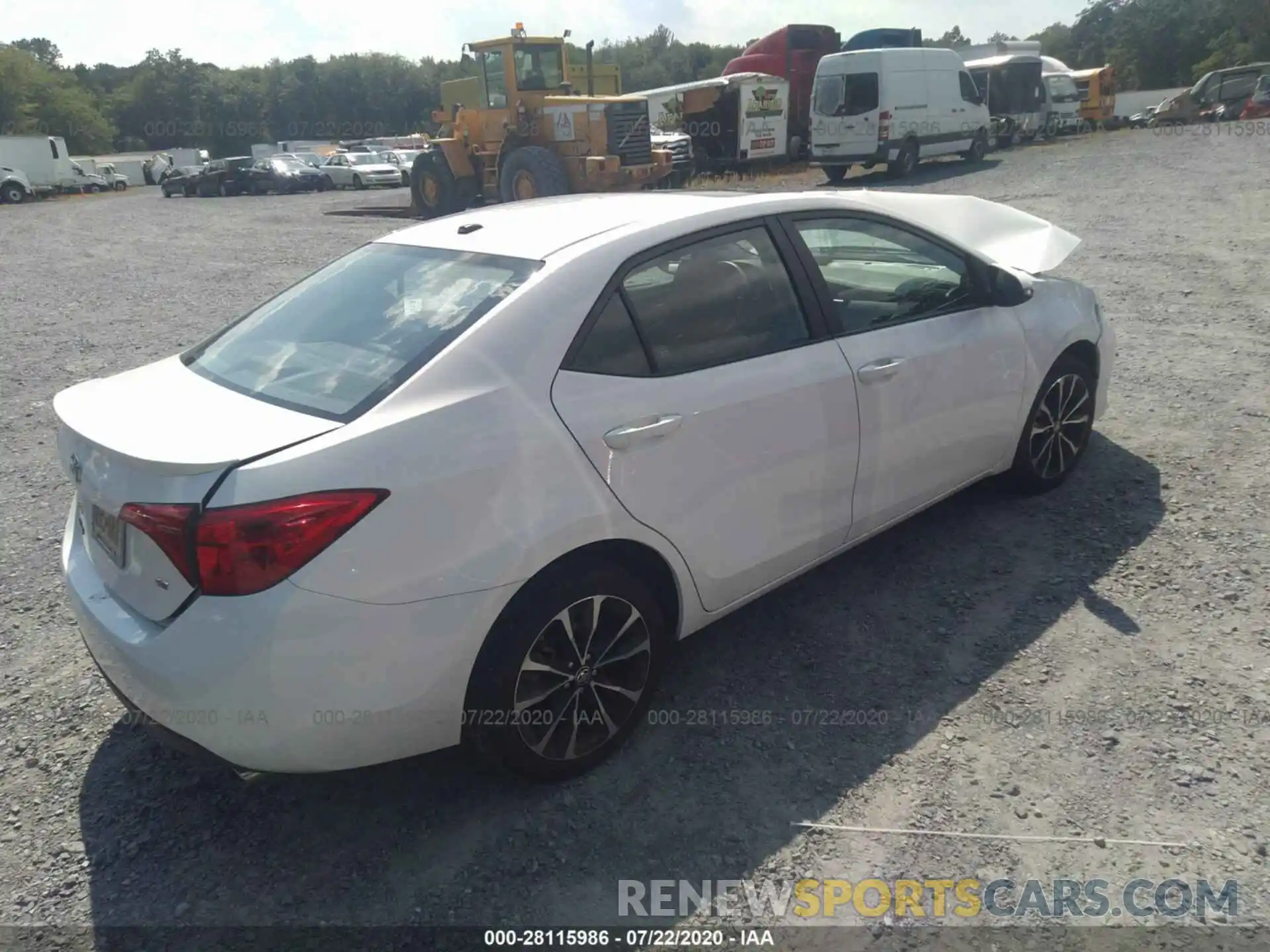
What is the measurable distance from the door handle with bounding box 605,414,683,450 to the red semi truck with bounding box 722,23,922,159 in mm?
26305

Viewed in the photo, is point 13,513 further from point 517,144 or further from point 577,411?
point 517,144

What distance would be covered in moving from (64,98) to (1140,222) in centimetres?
7876

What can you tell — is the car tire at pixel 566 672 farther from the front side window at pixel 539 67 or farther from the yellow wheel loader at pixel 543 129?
the front side window at pixel 539 67

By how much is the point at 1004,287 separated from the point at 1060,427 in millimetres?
931

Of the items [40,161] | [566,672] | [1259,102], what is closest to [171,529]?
[566,672]

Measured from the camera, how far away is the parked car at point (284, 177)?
111 ft

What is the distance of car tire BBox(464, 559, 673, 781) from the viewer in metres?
2.62

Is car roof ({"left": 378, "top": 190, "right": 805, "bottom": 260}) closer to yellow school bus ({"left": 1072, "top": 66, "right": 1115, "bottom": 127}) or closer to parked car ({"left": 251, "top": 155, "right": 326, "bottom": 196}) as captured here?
yellow school bus ({"left": 1072, "top": 66, "right": 1115, "bottom": 127})

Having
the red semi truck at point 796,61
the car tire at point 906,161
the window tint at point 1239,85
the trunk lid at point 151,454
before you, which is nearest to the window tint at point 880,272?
the trunk lid at point 151,454

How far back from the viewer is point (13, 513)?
5.01 meters

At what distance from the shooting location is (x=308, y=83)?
8125 cm

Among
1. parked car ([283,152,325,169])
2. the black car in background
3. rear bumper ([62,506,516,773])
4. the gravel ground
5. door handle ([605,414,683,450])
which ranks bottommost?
the black car in background

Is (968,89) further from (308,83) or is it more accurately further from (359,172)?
(308,83)

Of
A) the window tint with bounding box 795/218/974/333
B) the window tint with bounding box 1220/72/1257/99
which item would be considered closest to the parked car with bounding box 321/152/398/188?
the window tint with bounding box 1220/72/1257/99
